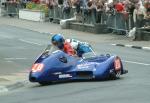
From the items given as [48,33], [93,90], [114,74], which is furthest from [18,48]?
[93,90]

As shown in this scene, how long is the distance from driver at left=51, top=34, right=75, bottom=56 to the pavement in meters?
1.43

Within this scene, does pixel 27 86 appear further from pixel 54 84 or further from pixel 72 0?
pixel 72 0

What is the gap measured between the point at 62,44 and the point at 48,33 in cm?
2274

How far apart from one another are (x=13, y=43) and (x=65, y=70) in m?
16.1

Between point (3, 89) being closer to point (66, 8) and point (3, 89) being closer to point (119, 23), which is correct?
point (119, 23)

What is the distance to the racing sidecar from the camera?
54.2 feet

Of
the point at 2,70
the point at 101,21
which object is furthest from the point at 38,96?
the point at 101,21

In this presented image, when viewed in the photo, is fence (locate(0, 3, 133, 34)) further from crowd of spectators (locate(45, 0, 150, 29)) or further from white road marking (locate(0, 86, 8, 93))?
white road marking (locate(0, 86, 8, 93))

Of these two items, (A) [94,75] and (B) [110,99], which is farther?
(A) [94,75]

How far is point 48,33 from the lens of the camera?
39.8 metres

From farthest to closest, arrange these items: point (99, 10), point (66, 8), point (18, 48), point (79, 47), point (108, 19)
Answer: point (66, 8) < point (99, 10) < point (108, 19) < point (18, 48) < point (79, 47)

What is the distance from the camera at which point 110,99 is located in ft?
43.5

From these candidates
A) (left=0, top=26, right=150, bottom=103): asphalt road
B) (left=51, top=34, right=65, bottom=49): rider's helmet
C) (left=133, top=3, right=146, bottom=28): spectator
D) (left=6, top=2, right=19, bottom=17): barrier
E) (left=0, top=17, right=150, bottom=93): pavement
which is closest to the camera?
(left=0, top=26, right=150, bottom=103): asphalt road

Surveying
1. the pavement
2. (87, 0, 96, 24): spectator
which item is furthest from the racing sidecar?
(87, 0, 96, 24): spectator
